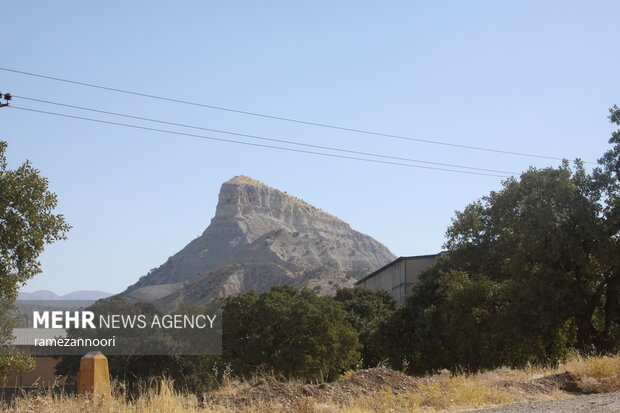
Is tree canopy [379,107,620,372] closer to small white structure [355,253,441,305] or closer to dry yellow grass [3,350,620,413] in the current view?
dry yellow grass [3,350,620,413]

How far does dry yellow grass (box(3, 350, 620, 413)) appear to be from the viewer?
35.3 ft

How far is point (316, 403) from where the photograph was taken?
41.6 feet

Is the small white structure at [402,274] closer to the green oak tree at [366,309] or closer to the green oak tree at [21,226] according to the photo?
the green oak tree at [366,309]

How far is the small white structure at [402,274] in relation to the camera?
223ft

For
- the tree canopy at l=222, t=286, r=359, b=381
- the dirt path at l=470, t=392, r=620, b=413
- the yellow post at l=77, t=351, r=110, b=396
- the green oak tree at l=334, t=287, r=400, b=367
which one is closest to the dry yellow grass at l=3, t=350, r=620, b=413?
the yellow post at l=77, t=351, r=110, b=396

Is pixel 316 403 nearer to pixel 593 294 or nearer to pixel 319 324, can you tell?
pixel 593 294

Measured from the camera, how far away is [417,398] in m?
13.3

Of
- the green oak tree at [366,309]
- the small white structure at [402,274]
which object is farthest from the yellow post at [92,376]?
the small white structure at [402,274]

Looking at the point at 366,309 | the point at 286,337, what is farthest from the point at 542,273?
the point at 366,309

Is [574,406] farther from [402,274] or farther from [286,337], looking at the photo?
[402,274]

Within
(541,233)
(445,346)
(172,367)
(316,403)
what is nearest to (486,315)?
(541,233)

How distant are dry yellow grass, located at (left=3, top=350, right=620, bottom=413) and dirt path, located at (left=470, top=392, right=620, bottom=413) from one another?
2.79ft

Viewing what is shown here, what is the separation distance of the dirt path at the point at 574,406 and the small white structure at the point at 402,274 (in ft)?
166

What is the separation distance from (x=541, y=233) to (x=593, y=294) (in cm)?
374
